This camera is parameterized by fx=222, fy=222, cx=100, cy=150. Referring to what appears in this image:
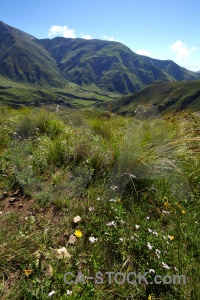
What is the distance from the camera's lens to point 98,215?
333 cm

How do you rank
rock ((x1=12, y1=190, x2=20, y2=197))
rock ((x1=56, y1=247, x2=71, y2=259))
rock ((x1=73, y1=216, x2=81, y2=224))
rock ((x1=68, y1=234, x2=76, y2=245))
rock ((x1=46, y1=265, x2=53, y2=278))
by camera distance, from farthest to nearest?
rock ((x1=12, y1=190, x2=20, y2=197)), rock ((x1=73, y1=216, x2=81, y2=224)), rock ((x1=68, y1=234, x2=76, y2=245)), rock ((x1=56, y1=247, x2=71, y2=259)), rock ((x1=46, y1=265, x2=53, y2=278))

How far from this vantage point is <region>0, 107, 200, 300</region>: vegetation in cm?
234

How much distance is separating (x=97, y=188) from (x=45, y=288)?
6.04 ft

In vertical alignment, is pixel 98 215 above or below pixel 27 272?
above

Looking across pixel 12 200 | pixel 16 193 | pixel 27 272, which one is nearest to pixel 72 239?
pixel 27 272

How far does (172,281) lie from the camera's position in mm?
2367

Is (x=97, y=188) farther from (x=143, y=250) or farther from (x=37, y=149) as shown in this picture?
(x=37, y=149)

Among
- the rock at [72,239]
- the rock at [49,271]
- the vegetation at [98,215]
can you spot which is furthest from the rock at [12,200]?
the rock at [49,271]

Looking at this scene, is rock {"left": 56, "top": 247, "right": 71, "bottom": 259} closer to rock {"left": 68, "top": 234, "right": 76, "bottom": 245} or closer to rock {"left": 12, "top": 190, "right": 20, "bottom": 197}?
rock {"left": 68, "top": 234, "right": 76, "bottom": 245}

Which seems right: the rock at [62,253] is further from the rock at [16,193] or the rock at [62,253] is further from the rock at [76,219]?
the rock at [16,193]

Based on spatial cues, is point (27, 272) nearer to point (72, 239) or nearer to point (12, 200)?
point (72, 239)

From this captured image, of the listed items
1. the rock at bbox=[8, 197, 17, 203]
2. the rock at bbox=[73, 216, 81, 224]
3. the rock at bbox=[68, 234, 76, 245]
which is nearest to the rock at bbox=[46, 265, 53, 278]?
the rock at bbox=[68, 234, 76, 245]

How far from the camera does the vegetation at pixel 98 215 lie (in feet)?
7.68

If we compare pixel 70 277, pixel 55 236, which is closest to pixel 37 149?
pixel 55 236
